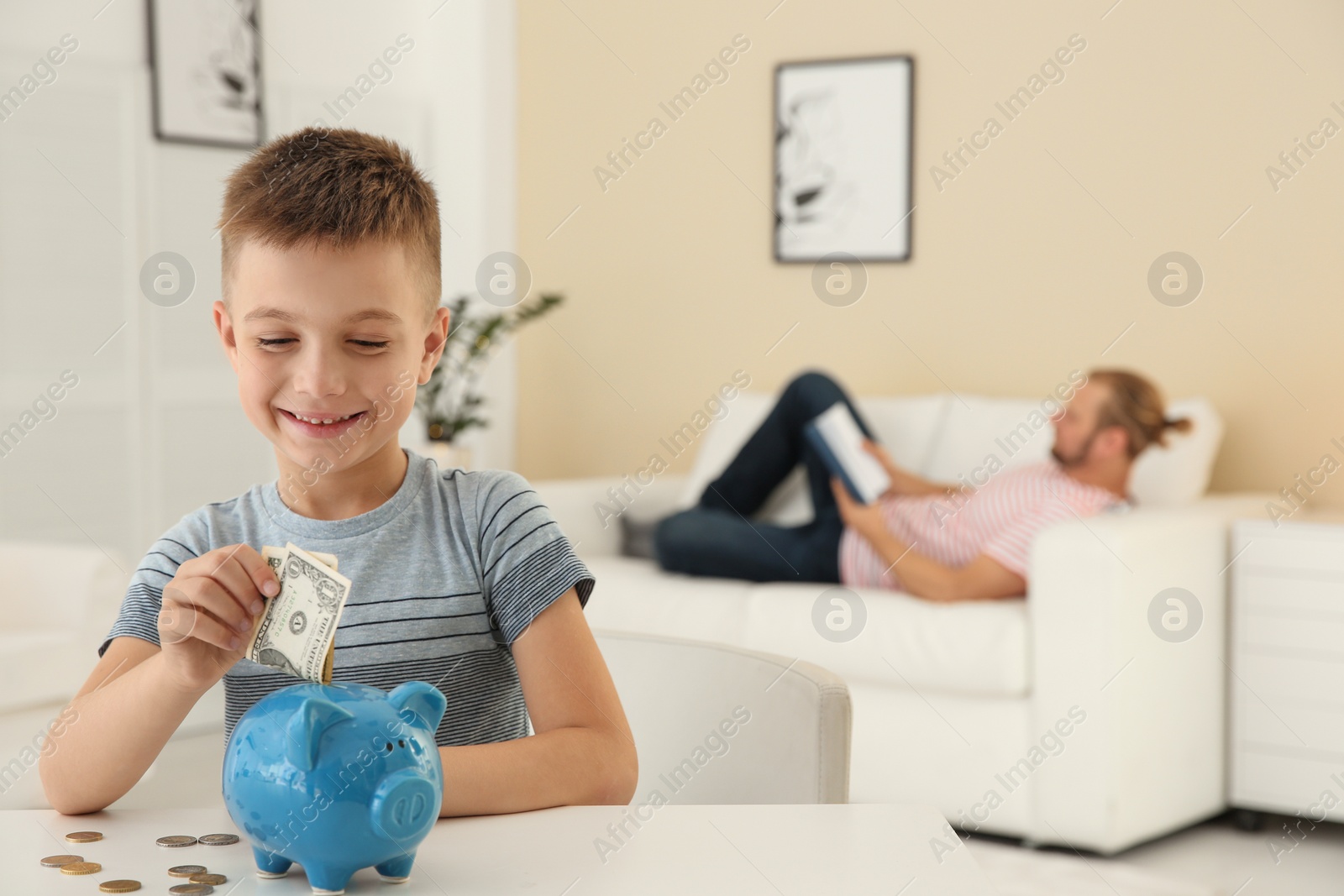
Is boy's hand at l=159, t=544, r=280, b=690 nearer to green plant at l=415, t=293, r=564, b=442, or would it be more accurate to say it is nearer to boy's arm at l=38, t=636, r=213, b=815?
boy's arm at l=38, t=636, r=213, b=815

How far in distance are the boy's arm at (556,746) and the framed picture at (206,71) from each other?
10.0ft

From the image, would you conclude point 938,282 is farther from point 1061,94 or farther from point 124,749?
point 124,749

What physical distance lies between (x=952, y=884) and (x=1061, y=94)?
2981 mm

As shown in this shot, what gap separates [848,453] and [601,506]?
0.70 m

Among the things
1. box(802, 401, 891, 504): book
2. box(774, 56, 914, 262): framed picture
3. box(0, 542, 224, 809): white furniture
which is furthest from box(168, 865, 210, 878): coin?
box(774, 56, 914, 262): framed picture

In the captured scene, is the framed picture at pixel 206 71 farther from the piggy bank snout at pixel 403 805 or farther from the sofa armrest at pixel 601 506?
the piggy bank snout at pixel 403 805

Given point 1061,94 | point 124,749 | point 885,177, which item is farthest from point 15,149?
point 124,749

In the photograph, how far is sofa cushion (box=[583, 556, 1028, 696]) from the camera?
2375mm

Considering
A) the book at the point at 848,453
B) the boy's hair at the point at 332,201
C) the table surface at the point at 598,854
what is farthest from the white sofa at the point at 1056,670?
the table surface at the point at 598,854

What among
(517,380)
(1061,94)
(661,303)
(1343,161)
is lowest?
(517,380)

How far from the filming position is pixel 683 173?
3840 millimetres

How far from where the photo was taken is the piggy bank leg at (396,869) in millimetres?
586

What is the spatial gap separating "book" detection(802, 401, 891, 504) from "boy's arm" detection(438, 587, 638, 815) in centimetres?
201

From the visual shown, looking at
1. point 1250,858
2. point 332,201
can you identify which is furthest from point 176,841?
point 1250,858
